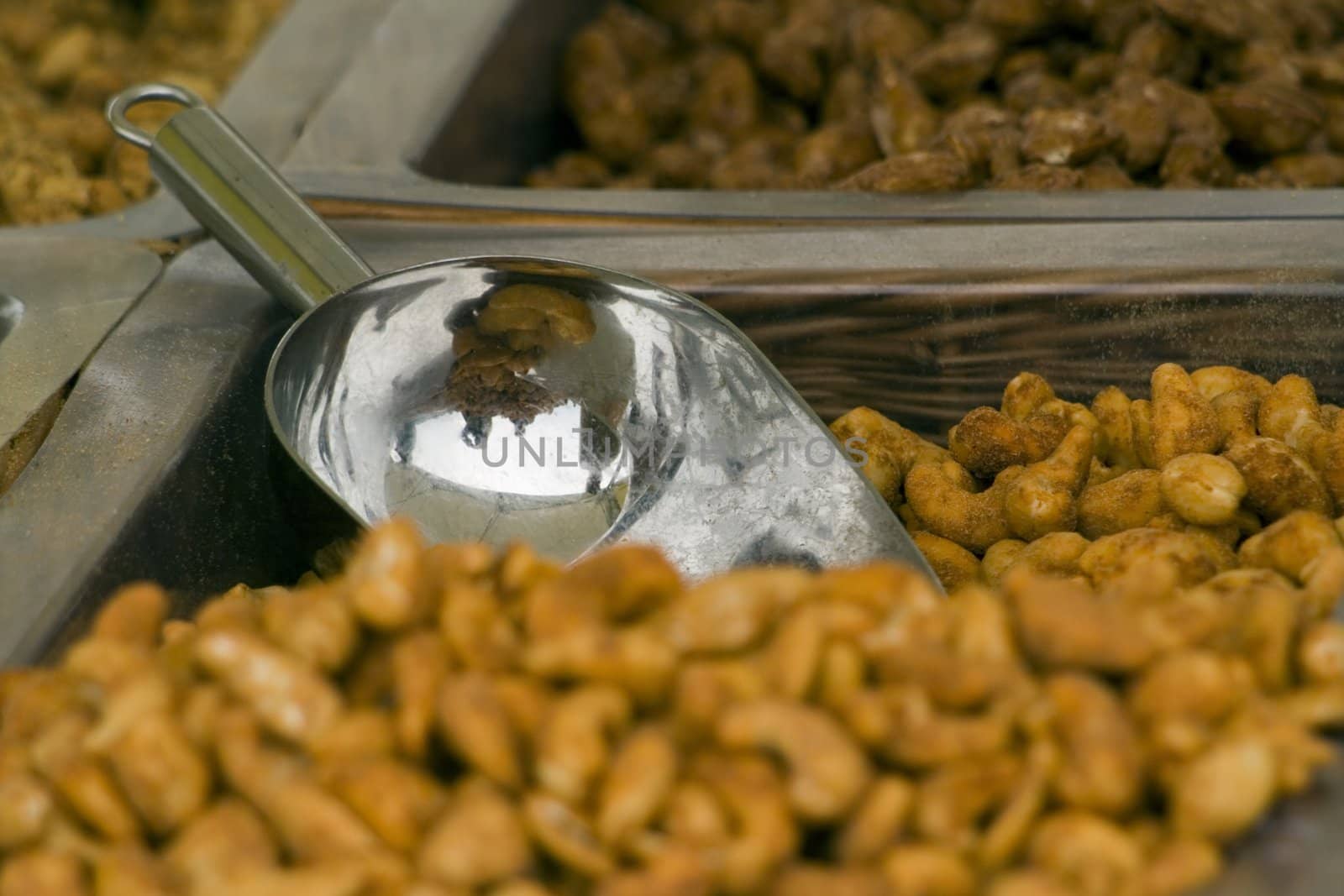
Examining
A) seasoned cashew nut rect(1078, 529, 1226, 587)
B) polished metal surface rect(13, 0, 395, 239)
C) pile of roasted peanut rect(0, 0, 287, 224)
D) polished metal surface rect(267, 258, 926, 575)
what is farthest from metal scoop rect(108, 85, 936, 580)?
pile of roasted peanut rect(0, 0, 287, 224)

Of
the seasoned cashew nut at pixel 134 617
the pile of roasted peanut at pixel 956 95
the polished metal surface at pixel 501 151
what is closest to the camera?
the seasoned cashew nut at pixel 134 617

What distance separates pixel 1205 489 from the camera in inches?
27.3

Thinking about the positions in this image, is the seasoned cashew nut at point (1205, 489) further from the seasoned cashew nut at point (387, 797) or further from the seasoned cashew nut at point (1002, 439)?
the seasoned cashew nut at point (387, 797)

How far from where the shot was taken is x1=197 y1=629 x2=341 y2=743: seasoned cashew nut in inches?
17.4

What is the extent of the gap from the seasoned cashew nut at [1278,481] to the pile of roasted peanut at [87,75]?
894mm

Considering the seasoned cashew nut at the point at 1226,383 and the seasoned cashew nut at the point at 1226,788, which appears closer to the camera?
the seasoned cashew nut at the point at 1226,788

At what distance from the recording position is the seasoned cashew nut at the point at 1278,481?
70 cm

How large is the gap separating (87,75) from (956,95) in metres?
0.88

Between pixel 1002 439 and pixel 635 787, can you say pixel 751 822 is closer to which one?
pixel 635 787

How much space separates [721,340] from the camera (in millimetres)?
781

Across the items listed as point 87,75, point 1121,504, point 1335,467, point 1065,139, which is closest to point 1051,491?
point 1121,504

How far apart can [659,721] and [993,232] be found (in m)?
0.55

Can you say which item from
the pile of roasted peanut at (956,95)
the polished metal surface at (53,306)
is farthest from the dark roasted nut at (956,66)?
the polished metal surface at (53,306)

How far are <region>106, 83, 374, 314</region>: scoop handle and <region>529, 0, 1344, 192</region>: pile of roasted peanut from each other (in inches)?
15.0
